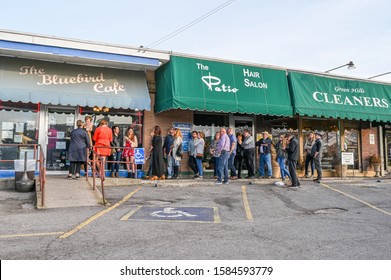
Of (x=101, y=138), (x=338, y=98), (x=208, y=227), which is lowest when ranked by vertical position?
(x=208, y=227)

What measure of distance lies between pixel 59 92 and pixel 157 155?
145 inches

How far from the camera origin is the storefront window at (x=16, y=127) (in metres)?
11.1

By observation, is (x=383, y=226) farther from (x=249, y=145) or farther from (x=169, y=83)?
(x=169, y=83)

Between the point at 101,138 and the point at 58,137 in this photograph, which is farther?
the point at 58,137

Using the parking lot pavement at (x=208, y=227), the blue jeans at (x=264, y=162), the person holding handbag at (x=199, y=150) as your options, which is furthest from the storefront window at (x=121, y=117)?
the blue jeans at (x=264, y=162)

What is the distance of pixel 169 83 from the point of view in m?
11.8

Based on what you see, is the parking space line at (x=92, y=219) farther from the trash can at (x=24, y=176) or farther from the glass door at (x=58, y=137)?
the glass door at (x=58, y=137)

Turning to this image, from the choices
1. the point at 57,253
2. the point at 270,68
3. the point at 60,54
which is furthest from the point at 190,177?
the point at 57,253

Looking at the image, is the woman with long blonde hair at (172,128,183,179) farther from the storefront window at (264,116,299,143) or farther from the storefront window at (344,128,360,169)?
the storefront window at (344,128,360,169)

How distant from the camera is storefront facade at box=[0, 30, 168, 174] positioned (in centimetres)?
1072

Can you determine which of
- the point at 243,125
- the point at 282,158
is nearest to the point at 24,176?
the point at 282,158

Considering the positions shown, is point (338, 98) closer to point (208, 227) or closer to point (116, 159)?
point (116, 159)

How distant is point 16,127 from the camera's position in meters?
11.3

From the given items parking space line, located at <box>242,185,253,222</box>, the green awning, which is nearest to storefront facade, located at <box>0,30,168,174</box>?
parking space line, located at <box>242,185,253,222</box>
